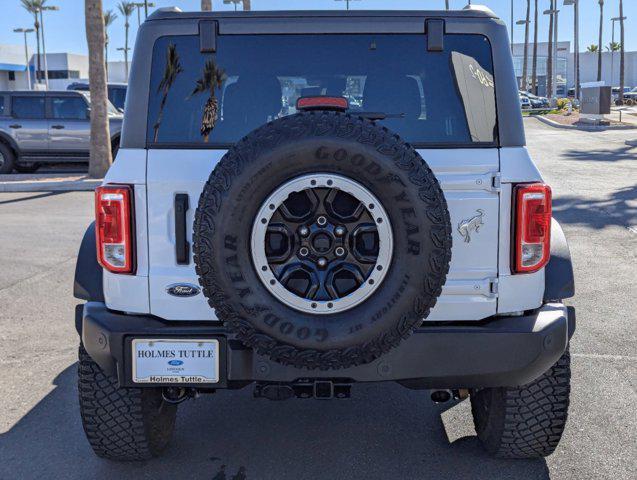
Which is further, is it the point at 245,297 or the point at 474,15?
the point at 474,15

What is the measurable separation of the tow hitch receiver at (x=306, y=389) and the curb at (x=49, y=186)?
42.4 feet

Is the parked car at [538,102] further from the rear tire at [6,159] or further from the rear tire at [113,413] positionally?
the rear tire at [113,413]

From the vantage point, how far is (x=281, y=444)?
159 inches

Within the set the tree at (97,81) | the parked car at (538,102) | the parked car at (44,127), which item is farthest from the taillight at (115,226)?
the parked car at (538,102)

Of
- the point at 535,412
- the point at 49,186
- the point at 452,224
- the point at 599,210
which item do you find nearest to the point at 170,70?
the point at 452,224

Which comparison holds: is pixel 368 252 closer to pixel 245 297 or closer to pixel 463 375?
pixel 245 297

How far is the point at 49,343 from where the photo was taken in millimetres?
5785

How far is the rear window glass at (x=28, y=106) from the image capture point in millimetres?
17828

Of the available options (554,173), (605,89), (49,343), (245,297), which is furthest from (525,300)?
(605,89)

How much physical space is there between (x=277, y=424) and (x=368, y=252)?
164 centimetres

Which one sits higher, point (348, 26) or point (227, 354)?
point (348, 26)

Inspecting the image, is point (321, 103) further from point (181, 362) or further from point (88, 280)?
point (88, 280)

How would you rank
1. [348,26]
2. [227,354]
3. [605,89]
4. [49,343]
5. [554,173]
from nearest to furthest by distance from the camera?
[227,354] → [348,26] → [49,343] → [554,173] → [605,89]

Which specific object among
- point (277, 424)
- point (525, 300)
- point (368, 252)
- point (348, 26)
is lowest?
point (277, 424)
